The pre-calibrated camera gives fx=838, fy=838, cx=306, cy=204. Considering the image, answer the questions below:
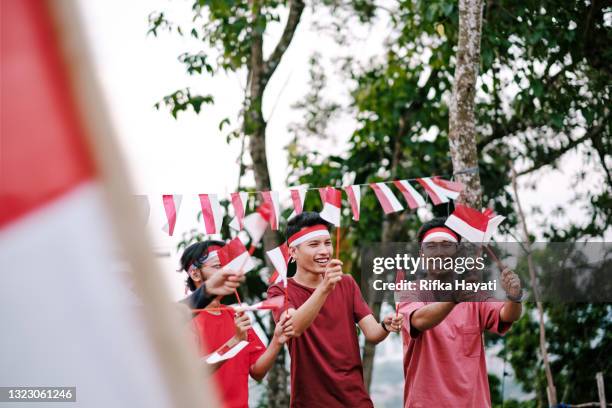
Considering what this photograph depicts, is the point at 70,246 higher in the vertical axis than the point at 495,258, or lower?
higher

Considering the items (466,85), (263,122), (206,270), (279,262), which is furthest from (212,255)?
(263,122)

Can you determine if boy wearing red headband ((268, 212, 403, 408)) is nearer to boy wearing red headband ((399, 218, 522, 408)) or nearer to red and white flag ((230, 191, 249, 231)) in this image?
boy wearing red headband ((399, 218, 522, 408))

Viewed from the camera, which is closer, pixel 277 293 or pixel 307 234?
→ pixel 277 293

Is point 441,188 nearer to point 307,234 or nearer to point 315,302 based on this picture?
point 307,234

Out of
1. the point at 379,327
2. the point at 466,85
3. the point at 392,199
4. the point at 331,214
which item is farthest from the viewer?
the point at 466,85

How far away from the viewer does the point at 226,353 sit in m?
3.07

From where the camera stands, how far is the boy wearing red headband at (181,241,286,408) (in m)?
3.26

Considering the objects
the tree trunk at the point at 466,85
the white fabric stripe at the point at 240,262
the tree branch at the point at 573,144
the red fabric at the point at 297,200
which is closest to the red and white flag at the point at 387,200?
the red fabric at the point at 297,200

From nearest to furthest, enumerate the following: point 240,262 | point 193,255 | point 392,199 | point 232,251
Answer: point 240,262, point 232,251, point 193,255, point 392,199

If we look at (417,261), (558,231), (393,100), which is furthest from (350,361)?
→ (558,231)

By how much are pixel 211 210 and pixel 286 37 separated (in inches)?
167

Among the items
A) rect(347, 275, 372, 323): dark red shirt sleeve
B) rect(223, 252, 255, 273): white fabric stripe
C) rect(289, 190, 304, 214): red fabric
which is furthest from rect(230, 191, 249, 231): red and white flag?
rect(223, 252, 255, 273): white fabric stripe

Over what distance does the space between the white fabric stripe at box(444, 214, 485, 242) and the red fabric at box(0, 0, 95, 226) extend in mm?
2921

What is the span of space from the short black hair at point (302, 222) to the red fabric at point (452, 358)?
0.55 m
